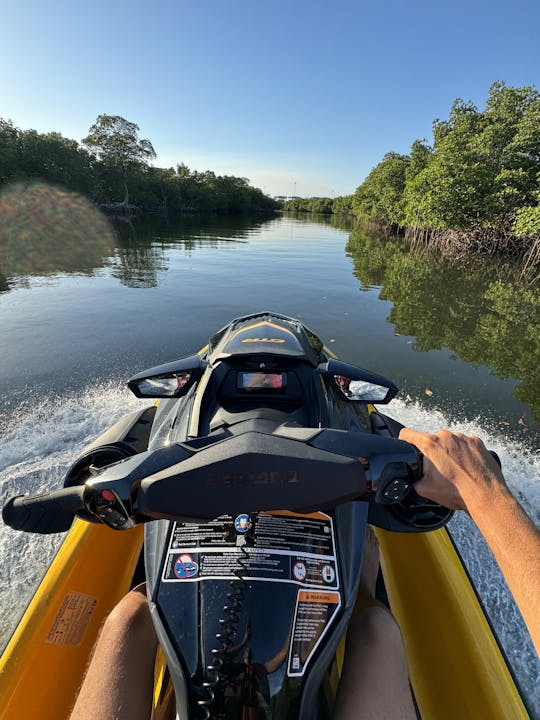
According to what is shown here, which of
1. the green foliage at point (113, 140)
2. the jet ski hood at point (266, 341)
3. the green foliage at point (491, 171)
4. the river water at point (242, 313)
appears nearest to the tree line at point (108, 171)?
the green foliage at point (113, 140)

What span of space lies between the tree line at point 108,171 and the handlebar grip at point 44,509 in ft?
150

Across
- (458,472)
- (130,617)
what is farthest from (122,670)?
(458,472)

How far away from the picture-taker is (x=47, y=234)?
24484 mm

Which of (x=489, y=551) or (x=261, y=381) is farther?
(x=489, y=551)

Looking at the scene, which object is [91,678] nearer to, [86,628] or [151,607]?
[151,607]

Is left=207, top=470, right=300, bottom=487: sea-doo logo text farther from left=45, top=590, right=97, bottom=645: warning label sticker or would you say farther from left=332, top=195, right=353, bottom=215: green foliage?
left=332, top=195, right=353, bottom=215: green foliage

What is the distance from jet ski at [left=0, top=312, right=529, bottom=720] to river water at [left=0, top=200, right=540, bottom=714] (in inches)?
26.1

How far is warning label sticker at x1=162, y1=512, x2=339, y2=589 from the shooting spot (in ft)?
3.95

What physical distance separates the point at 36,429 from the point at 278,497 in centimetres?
392

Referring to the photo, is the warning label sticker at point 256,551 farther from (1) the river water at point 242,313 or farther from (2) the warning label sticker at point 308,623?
(1) the river water at point 242,313

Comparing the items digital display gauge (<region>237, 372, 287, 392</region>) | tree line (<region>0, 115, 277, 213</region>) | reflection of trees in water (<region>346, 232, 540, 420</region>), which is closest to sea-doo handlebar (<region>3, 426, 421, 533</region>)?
digital display gauge (<region>237, 372, 287, 392</region>)

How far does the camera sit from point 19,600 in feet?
7.02

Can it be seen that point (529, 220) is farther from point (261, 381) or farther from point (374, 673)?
point (374, 673)

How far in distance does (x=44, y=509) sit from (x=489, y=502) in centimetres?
132
